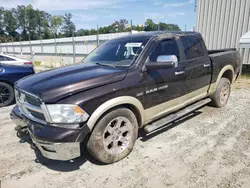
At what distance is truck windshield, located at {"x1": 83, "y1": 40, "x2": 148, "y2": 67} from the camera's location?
3.39 meters

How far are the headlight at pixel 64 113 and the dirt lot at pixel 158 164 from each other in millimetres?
846

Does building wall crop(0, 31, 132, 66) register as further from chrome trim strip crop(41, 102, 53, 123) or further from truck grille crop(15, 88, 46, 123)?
chrome trim strip crop(41, 102, 53, 123)

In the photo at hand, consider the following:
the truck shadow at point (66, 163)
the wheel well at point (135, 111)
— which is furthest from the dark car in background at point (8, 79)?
the wheel well at point (135, 111)

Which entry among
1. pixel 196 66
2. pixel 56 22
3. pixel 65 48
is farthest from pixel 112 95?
pixel 56 22

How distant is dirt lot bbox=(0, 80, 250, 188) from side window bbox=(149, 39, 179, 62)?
151 centimetres

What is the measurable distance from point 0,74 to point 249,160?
6139mm

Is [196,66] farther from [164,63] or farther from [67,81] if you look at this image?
[67,81]

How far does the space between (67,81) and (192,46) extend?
2.82m

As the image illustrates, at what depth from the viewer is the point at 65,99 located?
2535mm

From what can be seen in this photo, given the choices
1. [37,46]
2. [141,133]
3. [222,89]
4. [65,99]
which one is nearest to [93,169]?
[65,99]

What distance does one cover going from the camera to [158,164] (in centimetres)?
303

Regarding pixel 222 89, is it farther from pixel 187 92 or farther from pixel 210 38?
pixel 210 38

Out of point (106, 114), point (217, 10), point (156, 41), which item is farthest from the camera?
point (217, 10)

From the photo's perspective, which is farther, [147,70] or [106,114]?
[147,70]
